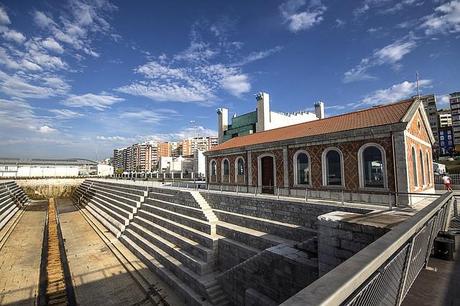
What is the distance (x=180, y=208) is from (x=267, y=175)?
6.04m

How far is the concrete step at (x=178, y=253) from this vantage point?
10.8m

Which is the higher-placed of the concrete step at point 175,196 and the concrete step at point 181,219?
the concrete step at point 175,196

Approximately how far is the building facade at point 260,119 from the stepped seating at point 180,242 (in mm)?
20867

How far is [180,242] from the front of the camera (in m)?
13.0

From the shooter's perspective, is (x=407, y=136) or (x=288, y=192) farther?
(x=288, y=192)

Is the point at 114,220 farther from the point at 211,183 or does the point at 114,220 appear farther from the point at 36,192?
the point at 36,192

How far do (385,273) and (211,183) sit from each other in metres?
18.9

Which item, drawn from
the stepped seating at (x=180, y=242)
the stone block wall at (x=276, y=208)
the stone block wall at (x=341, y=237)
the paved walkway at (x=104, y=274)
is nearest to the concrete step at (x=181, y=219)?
the stepped seating at (x=180, y=242)

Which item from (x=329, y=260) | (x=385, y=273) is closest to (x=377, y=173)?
(x=329, y=260)

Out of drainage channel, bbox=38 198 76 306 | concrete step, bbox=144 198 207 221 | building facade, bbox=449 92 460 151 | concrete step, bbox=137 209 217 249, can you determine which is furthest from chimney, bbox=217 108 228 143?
building facade, bbox=449 92 460 151

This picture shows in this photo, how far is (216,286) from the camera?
9781mm

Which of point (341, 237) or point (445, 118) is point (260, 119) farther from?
point (445, 118)

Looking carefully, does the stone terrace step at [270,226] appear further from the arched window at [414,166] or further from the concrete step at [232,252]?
the arched window at [414,166]

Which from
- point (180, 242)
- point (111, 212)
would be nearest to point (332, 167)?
point (180, 242)
